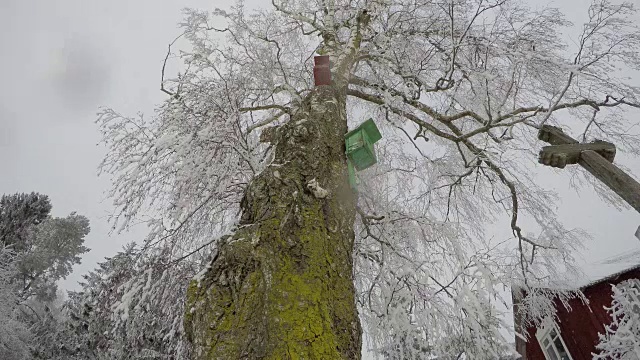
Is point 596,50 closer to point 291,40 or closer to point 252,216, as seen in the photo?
point 252,216

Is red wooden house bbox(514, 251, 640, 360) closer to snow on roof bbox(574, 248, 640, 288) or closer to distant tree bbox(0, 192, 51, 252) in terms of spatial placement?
snow on roof bbox(574, 248, 640, 288)

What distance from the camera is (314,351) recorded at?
1412 mm

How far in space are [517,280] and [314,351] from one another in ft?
9.22

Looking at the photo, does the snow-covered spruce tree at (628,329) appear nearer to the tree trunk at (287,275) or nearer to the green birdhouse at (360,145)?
the green birdhouse at (360,145)

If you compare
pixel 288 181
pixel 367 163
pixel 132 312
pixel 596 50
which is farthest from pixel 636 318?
pixel 132 312

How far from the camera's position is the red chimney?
3.05m

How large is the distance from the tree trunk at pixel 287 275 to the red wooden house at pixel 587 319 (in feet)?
25.6

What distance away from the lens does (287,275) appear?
1.63 m

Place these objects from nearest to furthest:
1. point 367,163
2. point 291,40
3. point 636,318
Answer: point 367,163, point 636,318, point 291,40

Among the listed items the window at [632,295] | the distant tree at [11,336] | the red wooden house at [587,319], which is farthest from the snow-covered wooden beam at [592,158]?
the distant tree at [11,336]

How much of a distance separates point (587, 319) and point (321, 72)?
29.7 feet

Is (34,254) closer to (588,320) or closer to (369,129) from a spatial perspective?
(369,129)

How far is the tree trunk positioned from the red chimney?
90cm

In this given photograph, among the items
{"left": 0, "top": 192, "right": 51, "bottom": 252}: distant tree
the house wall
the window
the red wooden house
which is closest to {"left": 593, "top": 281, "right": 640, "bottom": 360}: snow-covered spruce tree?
the window
